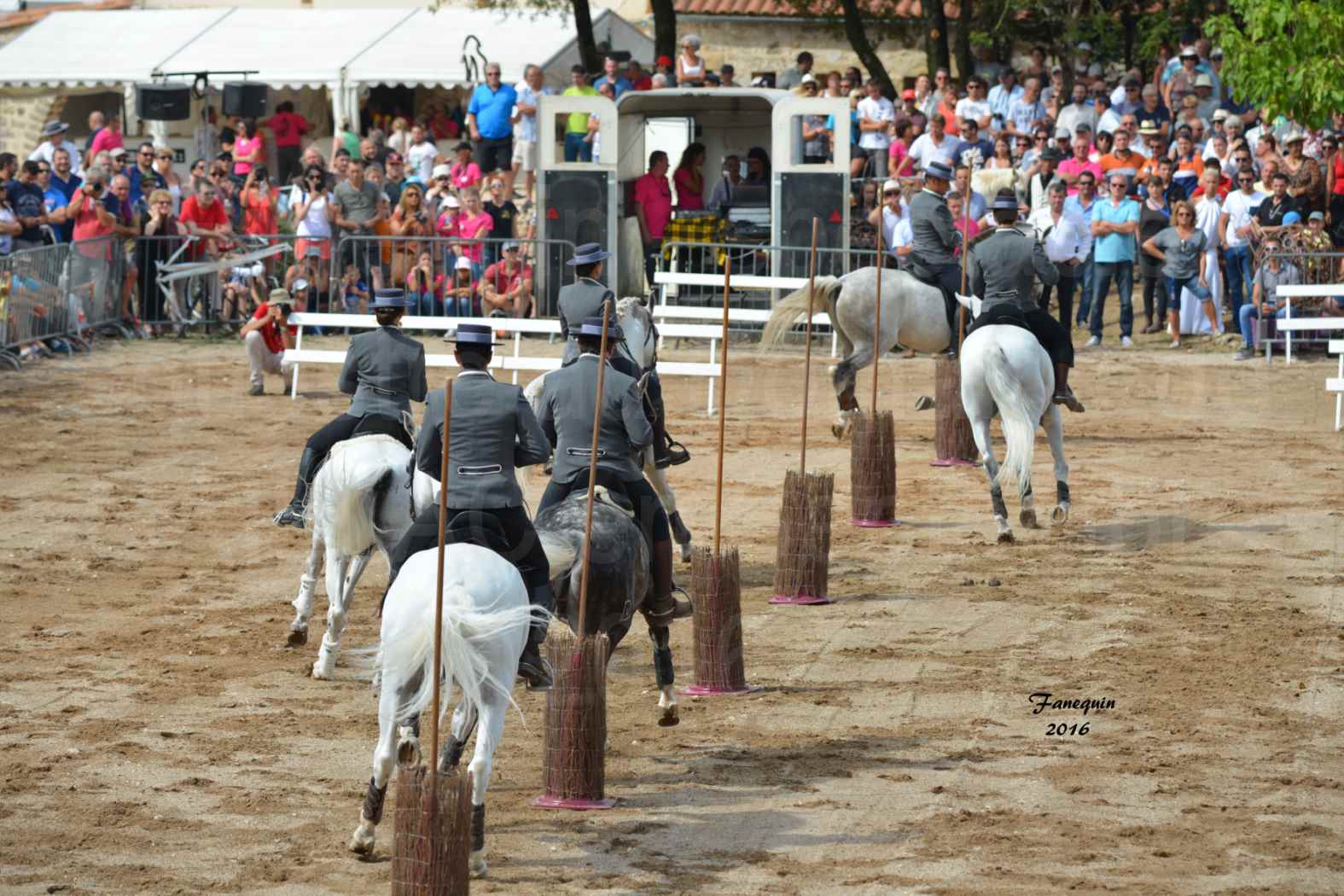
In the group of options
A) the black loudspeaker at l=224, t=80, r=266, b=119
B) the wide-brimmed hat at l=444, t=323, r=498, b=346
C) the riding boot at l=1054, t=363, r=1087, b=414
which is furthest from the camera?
the black loudspeaker at l=224, t=80, r=266, b=119

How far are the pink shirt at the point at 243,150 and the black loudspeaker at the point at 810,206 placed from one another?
8819mm

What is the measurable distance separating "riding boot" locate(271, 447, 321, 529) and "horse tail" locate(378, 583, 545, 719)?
400cm

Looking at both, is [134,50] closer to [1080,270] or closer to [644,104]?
[644,104]

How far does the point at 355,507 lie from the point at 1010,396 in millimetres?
6094

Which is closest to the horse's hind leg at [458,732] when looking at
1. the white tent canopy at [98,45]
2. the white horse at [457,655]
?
the white horse at [457,655]

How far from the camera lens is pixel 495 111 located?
1161 inches

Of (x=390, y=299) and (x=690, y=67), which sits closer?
(x=390, y=299)

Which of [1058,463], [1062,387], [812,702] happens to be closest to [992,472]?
[1058,463]

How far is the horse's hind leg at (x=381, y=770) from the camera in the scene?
855 centimetres

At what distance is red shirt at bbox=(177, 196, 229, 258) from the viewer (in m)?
26.3

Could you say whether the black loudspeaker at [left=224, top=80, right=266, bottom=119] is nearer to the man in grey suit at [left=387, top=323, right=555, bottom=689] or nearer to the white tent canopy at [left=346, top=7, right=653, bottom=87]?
the white tent canopy at [left=346, top=7, right=653, bottom=87]

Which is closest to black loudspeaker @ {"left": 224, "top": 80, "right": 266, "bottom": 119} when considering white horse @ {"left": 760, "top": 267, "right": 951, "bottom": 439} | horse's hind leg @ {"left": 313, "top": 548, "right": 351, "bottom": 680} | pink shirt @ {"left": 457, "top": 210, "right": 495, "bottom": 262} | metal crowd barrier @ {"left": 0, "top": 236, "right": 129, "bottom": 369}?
metal crowd barrier @ {"left": 0, "top": 236, "right": 129, "bottom": 369}

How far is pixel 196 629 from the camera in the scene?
1325cm

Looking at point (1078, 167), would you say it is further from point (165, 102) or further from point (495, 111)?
point (165, 102)
